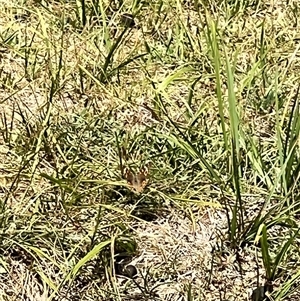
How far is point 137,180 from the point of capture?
186 cm

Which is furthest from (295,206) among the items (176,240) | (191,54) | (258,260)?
(191,54)

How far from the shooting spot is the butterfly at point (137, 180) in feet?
Answer: 6.07

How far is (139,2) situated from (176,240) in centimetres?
117

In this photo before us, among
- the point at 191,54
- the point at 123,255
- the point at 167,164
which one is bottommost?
the point at 123,255

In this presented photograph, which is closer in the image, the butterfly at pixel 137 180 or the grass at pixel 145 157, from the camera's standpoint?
the grass at pixel 145 157

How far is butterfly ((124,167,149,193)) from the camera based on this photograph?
1849mm

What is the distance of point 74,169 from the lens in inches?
75.2

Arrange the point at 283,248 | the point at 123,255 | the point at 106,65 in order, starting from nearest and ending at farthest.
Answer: the point at 283,248 < the point at 123,255 < the point at 106,65

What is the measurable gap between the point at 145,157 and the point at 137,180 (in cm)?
14

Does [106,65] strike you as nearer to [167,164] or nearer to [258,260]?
[167,164]

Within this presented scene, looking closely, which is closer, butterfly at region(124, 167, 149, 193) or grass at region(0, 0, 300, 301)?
grass at region(0, 0, 300, 301)

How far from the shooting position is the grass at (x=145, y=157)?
1696mm

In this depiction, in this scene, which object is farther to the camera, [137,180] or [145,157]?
[145,157]

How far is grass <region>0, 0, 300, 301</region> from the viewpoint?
5.57 ft
